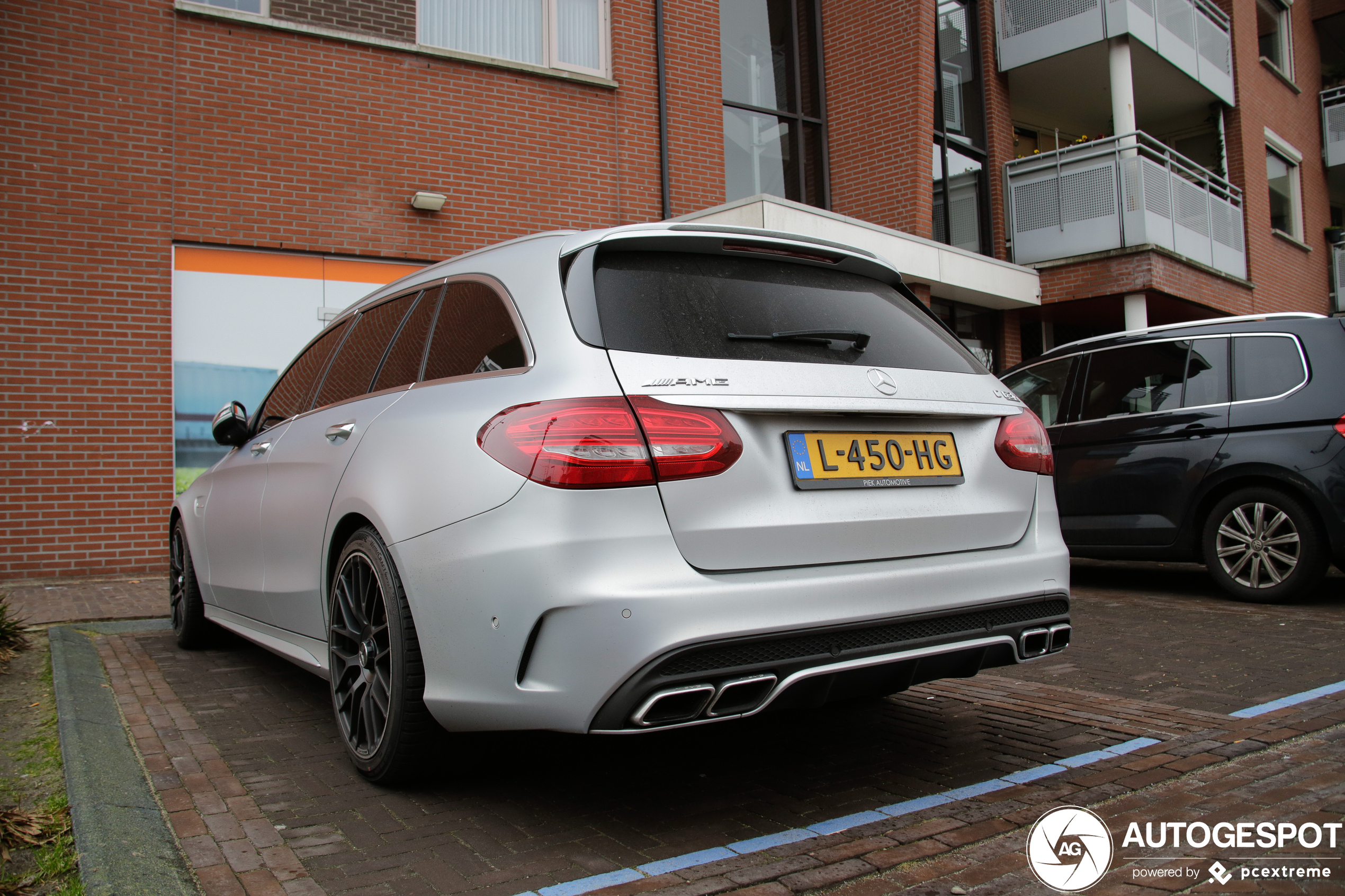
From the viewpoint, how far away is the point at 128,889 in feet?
7.61

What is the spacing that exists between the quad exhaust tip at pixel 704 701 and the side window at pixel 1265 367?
5666 millimetres

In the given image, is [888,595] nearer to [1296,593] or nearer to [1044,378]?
[1296,593]

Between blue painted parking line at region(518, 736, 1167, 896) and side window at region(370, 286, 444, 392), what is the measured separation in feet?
5.51

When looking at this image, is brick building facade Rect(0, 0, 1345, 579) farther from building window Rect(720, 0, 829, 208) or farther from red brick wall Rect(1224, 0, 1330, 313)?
red brick wall Rect(1224, 0, 1330, 313)

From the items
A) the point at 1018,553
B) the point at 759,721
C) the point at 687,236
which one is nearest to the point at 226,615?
the point at 759,721

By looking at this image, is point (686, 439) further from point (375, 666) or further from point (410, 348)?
point (410, 348)

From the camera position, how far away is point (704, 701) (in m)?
2.44

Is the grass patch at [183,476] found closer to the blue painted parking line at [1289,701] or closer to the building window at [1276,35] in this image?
the blue painted parking line at [1289,701]

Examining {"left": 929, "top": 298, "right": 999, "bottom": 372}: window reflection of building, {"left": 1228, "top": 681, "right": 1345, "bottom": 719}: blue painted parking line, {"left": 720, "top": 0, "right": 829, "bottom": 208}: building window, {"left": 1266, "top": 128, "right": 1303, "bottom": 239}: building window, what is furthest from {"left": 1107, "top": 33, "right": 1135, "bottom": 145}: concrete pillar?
{"left": 1228, "top": 681, "right": 1345, "bottom": 719}: blue painted parking line

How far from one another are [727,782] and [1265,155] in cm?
2109

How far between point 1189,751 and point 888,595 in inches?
55.9

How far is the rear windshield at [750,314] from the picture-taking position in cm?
273

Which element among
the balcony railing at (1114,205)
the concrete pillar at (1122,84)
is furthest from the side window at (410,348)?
the concrete pillar at (1122,84)

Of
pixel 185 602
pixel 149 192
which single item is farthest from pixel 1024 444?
pixel 149 192
